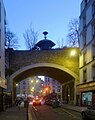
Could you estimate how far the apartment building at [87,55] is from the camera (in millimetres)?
48800

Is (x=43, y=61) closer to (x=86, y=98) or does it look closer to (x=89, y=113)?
(x=86, y=98)

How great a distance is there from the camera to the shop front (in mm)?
47444

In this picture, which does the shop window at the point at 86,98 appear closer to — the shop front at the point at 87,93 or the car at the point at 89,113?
the shop front at the point at 87,93

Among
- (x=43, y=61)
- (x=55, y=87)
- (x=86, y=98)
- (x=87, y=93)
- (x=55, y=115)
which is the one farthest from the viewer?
(x=55, y=87)

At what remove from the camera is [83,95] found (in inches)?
2144

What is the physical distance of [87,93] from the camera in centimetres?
5175

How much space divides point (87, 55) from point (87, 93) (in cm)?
560

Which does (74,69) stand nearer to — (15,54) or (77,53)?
(77,53)

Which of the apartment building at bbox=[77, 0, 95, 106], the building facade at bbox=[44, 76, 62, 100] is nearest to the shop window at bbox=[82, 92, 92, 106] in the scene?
the apartment building at bbox=[77, 0, 95, 106]

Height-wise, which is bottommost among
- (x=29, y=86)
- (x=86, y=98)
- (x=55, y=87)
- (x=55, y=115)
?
(x=55, y=115)

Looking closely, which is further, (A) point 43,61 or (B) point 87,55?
(A) point 43,61

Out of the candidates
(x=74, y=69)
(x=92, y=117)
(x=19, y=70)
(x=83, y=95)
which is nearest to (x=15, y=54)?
(x=19, y=70)

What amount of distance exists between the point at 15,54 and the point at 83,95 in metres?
14.6

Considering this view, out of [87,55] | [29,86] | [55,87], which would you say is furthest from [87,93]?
[29,86]
